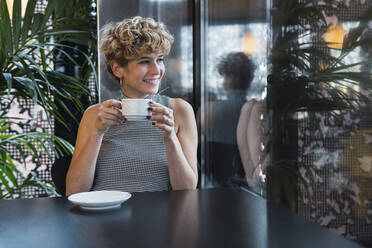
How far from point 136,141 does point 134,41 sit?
0.41m

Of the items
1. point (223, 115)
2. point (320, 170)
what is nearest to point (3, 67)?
point (223, 115)

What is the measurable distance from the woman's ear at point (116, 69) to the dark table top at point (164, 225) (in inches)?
31.5

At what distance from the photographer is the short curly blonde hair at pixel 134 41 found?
162 centimetres

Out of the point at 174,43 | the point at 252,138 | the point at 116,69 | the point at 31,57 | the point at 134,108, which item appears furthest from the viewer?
the point at 174,43

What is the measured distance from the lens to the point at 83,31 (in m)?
1.93

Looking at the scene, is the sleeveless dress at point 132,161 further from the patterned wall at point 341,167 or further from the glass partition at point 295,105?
the patterned wall at point 341,167

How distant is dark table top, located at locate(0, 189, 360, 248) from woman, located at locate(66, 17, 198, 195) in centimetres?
44

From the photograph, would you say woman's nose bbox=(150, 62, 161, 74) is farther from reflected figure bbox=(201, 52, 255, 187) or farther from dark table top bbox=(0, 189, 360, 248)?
dark table top bbox=(0, 189, 360, 248)

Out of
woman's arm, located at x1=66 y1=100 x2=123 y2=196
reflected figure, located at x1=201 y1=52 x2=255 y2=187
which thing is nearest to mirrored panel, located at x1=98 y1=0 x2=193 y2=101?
reflected figure, located at x1=201 y1=52 x2=255 y2=187

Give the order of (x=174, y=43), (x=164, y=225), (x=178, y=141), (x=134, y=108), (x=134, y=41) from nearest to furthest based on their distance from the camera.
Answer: (x=164, y=225) < (x=134, y=108) < (x=178, y=141) < (x=134, y=41) < (x=174, y=43)

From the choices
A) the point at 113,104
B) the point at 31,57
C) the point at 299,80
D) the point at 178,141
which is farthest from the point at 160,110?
the point at 31,57

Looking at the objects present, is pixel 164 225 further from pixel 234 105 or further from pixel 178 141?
pixel 234 105

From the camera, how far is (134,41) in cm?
162

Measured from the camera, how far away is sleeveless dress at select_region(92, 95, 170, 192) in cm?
153
